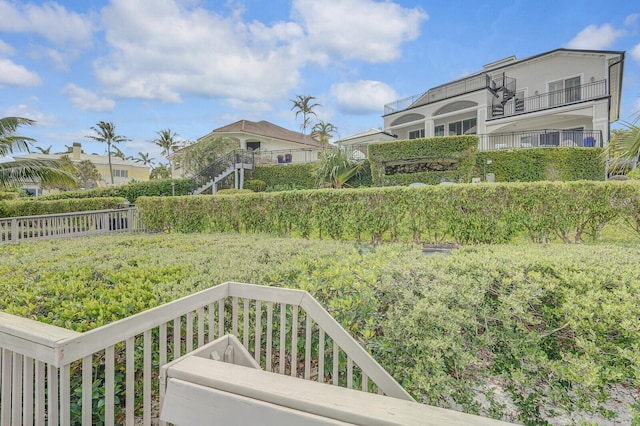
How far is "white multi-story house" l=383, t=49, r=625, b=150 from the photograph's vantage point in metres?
17.4

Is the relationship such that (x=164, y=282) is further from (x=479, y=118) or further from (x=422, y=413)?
(x=479, y=118)

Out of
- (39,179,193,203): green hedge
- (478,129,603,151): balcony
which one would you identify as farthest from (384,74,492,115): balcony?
(39,179,193,203): green hedge

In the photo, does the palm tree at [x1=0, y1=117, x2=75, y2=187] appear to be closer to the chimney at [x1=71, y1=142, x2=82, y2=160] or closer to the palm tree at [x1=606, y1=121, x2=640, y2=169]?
the palm tree at [x1=606, y1=121, x2=640, y2=169]

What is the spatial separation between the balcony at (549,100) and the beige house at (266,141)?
12520 mm

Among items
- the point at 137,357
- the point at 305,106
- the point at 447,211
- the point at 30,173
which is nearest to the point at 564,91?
the point at 447,211

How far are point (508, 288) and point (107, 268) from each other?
389cm

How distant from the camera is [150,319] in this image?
1.67m

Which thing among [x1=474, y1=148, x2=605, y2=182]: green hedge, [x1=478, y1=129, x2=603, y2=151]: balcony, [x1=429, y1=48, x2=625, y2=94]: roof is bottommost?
[x1=474, y1=148, x2=605, y2=182]: green hedge

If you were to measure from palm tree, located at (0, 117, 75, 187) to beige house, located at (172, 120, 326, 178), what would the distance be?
1265cm

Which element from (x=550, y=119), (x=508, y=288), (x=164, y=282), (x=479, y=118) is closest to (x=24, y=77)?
(x=164, y=282)

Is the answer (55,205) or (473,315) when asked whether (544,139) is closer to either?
(473,315)

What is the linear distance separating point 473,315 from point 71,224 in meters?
12.6

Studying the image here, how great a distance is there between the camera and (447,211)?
6.59 m

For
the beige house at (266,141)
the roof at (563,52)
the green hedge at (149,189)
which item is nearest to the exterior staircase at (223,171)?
the green hedge at (149,189)
